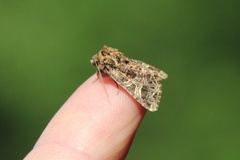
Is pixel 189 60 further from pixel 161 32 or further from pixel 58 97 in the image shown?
pixel 58 97

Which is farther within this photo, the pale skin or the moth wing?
the moth wing

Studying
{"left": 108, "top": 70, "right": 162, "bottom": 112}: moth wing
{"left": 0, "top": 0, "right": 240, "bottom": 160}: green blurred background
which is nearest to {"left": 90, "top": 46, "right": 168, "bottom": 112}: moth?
{"left": 108, "top": 70, "right": 162, "bottom": 112}: moth wing

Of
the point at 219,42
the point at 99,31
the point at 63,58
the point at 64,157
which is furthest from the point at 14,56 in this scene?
the point at 64,157

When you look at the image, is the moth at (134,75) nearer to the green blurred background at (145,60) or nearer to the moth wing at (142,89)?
the moth wing at (142,89)

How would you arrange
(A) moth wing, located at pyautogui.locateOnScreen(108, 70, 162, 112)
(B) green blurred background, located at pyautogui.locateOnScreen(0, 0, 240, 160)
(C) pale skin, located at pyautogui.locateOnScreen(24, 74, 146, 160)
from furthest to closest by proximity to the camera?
(B) green blurred background, located at pyautogui.locateOnScreen(0, 0, 240, 160)
(A) moth wing, located at pyautogui.locateOnScreen(108, 70, 162, 112)
(C) pale skin, located at pyautogui.locateOnScreen(24, 74, 146, 160)

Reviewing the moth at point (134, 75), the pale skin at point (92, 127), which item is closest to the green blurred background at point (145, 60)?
the moth at point (134, 75)

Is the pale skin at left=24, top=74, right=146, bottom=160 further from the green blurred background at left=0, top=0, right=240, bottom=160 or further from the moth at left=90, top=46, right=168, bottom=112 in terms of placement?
the green blurred background at left=0, top=0, right=240, bottom=160
